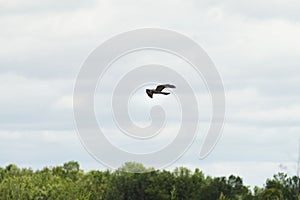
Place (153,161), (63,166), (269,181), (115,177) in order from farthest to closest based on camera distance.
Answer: (63,166), (115,177), (269,181), (153,161)

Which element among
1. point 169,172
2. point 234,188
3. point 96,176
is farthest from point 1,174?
point 234,188

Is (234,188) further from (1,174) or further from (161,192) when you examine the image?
(1,174)

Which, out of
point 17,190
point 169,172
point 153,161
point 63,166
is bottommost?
point 153,161

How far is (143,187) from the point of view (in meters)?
80.1

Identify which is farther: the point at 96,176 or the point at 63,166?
the point at 63,166

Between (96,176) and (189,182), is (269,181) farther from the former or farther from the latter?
(96,176)

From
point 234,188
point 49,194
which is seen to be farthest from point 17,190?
point 234,188

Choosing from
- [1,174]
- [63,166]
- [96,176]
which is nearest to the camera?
[96,176]

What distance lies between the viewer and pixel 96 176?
92688mm

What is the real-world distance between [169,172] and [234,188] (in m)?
9.69

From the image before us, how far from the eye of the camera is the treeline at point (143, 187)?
67688mm

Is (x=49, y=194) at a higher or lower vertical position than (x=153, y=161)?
higher

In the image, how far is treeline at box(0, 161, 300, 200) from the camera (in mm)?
67688

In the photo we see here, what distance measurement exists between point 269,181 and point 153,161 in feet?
150
